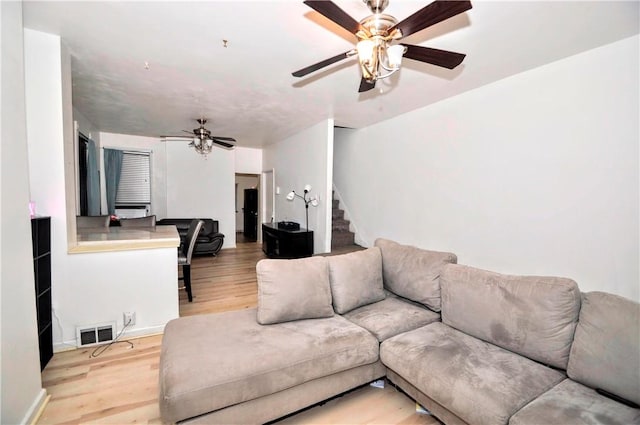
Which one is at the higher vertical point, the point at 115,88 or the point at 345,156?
the point at 115,88

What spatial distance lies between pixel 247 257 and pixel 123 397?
4.37 metres

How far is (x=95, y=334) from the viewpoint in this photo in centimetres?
264

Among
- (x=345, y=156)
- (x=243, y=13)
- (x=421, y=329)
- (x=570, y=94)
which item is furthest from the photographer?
(x=345, y=156)

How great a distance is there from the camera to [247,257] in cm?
635

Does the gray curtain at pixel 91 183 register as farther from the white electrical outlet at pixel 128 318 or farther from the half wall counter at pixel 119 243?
the white electrical outlet at pixel 128 318

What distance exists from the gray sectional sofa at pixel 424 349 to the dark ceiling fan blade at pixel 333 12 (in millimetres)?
1636

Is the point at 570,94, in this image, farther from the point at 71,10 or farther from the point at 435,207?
the point at 71,10

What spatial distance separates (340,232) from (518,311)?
384 cm

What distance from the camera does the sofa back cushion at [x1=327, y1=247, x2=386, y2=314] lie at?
2357 millimetres

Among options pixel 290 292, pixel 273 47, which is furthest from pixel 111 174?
pixel 290 292

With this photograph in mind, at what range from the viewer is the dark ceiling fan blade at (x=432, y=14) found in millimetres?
1352

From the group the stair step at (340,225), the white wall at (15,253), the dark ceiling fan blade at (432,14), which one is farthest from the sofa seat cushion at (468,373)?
the stair step at (340,225)

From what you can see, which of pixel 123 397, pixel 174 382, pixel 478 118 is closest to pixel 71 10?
pixel 174 382

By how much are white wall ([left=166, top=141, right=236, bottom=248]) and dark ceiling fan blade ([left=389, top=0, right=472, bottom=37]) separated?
635 cm
